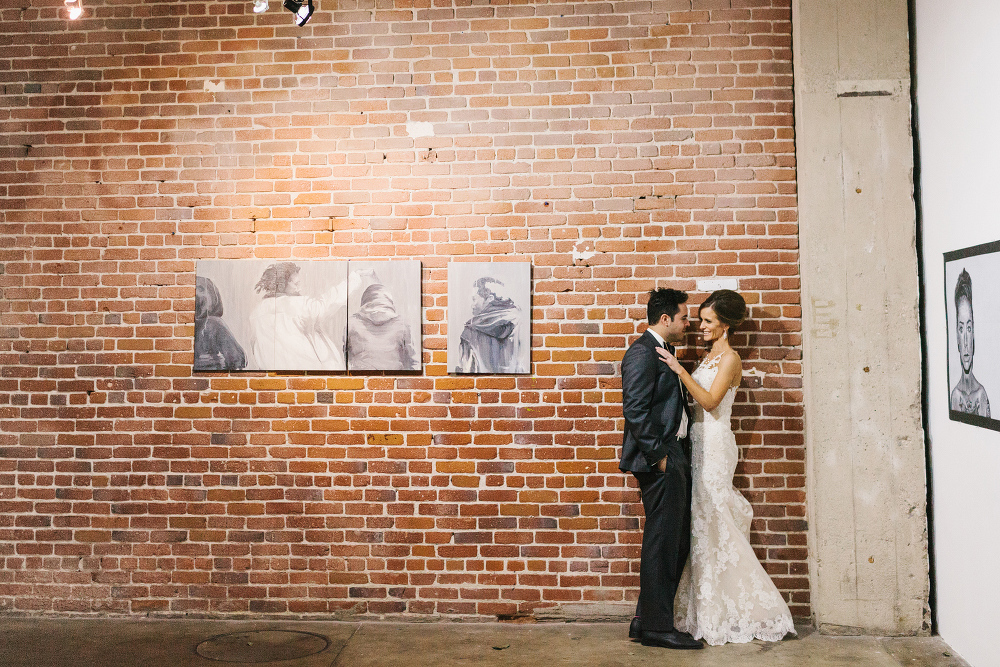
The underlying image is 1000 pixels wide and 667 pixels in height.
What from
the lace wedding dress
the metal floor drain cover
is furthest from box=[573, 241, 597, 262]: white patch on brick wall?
the metal floor drain cover

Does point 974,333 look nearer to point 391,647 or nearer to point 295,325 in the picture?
point 391,647

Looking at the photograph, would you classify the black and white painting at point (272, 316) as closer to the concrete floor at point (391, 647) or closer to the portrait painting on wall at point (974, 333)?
the concrete floor at point (391, 647)

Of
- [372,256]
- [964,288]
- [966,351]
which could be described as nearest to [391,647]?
[372,256]

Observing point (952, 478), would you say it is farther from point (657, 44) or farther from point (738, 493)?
point (657, 44)

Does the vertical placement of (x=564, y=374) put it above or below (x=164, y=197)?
below

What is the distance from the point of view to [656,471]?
10.8 ft

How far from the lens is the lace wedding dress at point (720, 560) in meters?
3.33

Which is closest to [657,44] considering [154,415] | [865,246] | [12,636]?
[865,246]

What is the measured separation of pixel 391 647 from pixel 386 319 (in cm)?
179

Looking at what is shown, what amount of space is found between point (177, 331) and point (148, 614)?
1.68m

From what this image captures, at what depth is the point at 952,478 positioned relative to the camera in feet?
10.6

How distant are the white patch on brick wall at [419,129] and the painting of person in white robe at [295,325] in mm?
984

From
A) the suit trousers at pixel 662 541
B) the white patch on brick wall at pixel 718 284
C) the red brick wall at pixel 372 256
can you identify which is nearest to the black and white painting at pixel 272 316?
the red brick wall at pixel 372 256

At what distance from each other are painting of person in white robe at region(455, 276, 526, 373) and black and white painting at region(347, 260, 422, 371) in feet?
1.00
